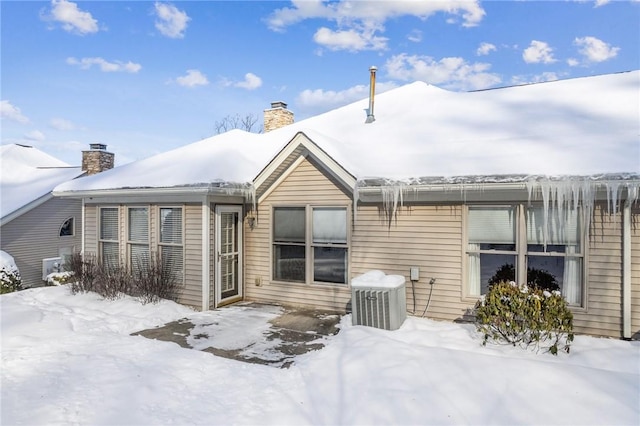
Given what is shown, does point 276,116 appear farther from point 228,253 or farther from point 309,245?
point 309,245

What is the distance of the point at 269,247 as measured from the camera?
8695mm

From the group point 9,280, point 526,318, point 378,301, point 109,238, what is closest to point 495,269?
point 526,318

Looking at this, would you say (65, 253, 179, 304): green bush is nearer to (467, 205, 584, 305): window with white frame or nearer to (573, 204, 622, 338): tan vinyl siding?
(467, 205, 584, 305): window with white frame

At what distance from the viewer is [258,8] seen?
14531 millimetres

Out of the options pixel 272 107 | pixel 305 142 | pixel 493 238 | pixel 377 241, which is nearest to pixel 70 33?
pixel 272 107

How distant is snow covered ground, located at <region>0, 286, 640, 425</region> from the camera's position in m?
3.92

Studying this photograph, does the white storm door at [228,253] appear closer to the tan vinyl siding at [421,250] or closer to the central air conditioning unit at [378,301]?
the tan vinyl siding at [421,250]

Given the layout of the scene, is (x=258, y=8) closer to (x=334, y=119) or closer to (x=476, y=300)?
(x=334, y=119)

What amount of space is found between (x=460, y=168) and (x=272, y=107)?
814 cm

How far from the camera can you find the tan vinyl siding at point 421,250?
7.00 metres

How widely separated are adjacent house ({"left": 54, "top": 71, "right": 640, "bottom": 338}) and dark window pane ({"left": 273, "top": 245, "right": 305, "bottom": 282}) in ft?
0.10

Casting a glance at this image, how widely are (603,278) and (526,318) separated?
164 centimetres

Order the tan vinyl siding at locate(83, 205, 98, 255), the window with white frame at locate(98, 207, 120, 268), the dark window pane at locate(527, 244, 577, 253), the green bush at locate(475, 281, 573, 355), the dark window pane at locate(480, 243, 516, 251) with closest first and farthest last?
the green bush at locate(475, 281, 573, 355) → the dark window pane at locate(527, 244, 577, 253) → the dark window pane at locate(480, 243, 516, 251) → the window with white frame at locate(98, 207, 120, 268) → the tan vinyl siding at locate(83, 205, 98, 255)

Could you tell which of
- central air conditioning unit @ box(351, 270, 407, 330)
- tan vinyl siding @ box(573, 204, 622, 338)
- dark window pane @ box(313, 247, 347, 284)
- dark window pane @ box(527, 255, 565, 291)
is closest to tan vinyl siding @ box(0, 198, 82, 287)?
dark window pane @ box(313, 247, 347, 284)
